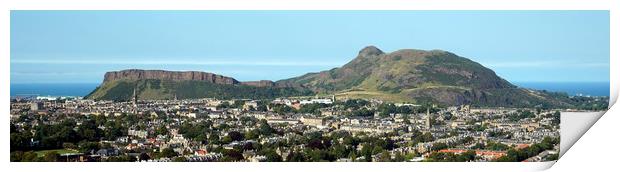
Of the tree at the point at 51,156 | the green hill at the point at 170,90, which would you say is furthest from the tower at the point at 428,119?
the tree at the point at 51,156

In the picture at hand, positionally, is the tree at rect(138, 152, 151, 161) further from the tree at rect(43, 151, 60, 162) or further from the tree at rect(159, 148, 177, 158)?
the tree at rect(43, 151, 60, 162)

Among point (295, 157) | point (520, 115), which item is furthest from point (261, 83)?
point (295, 157)

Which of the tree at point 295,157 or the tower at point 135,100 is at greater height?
the tower at point 135,100

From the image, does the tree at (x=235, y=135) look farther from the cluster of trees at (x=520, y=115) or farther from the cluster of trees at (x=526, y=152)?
the cluster of trees at (x=520, y=115)
